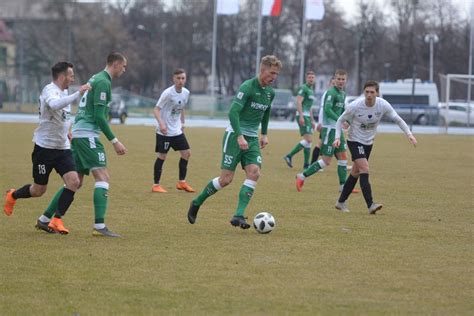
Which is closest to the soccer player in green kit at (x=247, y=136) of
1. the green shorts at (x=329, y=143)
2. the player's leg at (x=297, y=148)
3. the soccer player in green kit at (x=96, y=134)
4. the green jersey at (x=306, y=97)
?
the soccer player in green kit at (x=96, y=134)

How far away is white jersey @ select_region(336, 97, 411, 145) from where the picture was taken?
11.6 meters

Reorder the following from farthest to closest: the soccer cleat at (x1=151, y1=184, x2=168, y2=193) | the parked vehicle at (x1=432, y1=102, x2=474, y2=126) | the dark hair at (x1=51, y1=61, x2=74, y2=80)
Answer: the parked vehicle at (x1=432, y1=102, x2=474, y2=126), the soccer cleat at (x1=151, y1=184, x2=168, y2=193), the dark hair at (x1=51, y1=61, x2=74, y2=80)

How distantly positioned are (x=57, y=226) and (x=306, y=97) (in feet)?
34.9

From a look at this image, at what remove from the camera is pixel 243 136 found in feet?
32.5

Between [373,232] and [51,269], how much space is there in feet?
13.0

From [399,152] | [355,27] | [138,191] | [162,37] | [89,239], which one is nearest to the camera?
[89,239]

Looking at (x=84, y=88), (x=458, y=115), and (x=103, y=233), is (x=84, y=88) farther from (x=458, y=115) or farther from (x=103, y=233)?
(x=458, y=115)

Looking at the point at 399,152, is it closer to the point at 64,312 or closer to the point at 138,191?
the point at 138,191

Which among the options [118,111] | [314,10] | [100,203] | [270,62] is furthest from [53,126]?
[314,10]

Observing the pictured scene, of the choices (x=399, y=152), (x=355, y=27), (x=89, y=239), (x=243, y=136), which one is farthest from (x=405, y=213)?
(x=355, y=27)

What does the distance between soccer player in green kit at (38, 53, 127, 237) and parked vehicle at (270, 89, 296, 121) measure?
4717cm

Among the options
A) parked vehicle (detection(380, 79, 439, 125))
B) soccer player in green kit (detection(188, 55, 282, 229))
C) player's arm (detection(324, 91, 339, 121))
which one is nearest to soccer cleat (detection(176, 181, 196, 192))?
player's arm (detection(324, 91, 339, 121))

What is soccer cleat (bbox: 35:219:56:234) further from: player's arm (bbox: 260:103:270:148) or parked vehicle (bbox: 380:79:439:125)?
parked vehicle (bbox: 380:79:439:125)

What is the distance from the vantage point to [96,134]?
9492 mm
